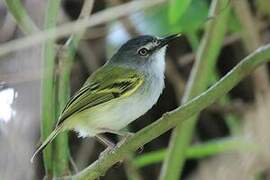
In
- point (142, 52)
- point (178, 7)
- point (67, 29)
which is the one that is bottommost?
point (142, 52)

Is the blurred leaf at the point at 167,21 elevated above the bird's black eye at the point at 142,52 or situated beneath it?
elevated above

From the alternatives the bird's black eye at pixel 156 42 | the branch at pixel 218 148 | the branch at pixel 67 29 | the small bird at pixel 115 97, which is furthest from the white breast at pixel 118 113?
the branch at pixel 218 148

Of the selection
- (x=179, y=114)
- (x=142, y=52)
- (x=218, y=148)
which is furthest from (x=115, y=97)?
(x=218, y=148)

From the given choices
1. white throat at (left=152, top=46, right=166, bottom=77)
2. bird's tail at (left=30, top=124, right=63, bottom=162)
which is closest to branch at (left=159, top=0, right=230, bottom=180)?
white throat at (left=152, top=46, right=166, bottom=77)

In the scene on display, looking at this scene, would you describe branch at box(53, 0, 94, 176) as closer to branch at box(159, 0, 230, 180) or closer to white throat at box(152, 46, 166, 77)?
white throat at box(152, 46, 166, 77)

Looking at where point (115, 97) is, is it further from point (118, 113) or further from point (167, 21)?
point (167, 21)

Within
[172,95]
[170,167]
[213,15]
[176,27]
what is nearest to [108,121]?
[170,167]

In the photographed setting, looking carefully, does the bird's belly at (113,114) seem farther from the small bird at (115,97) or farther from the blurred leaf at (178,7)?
the blurred leaf at (178,7)
